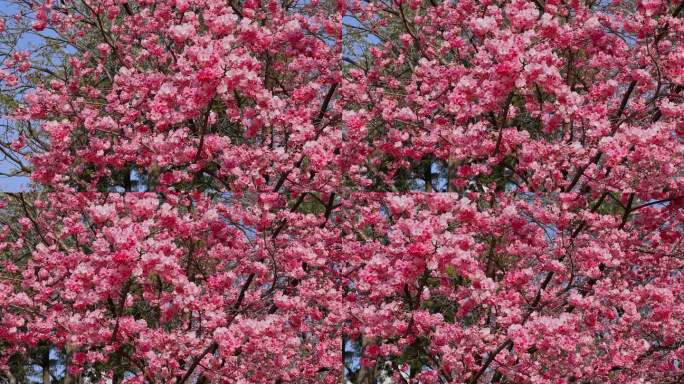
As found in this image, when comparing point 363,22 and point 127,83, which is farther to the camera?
point 363,22

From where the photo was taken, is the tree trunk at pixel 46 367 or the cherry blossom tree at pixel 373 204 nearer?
the cherry blossom tree at pixel 373 204

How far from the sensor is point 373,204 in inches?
373

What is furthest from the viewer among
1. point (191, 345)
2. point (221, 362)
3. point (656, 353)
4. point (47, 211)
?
point (47, 211)

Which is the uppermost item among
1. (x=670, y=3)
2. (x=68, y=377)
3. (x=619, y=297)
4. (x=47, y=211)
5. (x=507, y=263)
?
(x=670, y=3)

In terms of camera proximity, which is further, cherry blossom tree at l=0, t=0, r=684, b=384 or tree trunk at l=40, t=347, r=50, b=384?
tree trunk at l=40, t=347, r=50, b=384

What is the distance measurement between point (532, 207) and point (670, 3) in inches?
138

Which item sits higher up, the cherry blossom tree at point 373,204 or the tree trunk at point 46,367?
the cherry blossom tree at point 373,204

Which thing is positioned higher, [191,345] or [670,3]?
[670,3]

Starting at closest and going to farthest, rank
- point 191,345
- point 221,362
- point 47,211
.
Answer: point 191,345, point 221,362, point 47,211

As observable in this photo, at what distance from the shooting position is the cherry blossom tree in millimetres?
7223

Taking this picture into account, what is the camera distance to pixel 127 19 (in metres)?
10.7

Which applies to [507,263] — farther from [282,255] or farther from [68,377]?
[68,377]

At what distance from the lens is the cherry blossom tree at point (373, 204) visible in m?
7.22

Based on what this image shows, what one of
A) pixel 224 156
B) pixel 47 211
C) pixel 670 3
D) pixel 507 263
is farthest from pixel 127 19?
pixel 670 3
